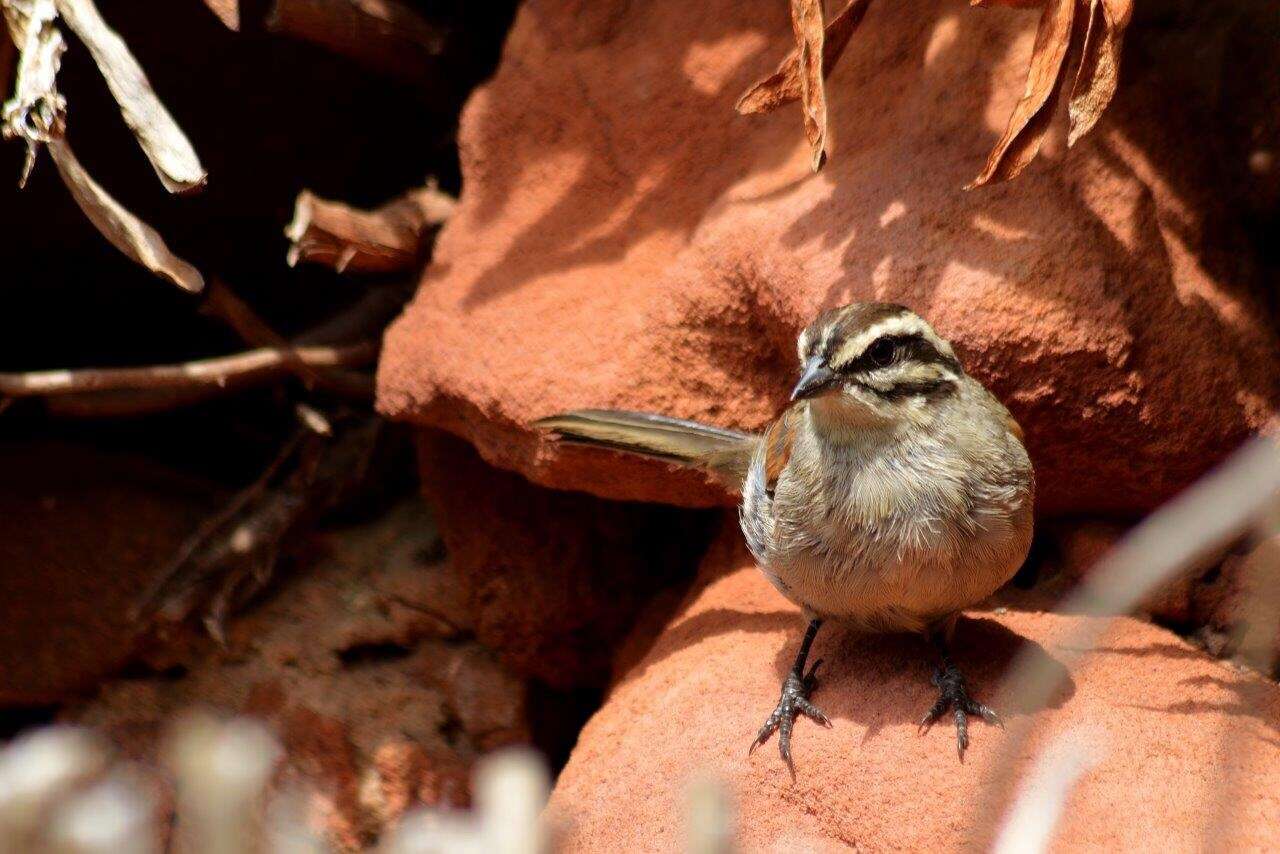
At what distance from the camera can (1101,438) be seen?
143 inches

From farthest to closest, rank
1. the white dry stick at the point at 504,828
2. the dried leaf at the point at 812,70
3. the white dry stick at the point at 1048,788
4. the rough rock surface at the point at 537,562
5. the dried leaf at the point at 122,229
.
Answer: the rough rock surface at the point at 537,562 < the dried leaf at the point at 122,229 < the dried leaf at the point at 812,70 < the white dry stick at the point at 1048,788 < the white dry stick at the point at 504,828

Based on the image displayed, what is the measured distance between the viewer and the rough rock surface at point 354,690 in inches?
188

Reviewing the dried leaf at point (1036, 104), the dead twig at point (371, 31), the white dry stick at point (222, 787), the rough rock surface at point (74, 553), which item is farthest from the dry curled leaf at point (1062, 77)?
the rough rock surface at point (74, 553)

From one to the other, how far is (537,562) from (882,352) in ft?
7.29

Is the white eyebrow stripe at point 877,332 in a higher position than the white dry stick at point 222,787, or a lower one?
higher

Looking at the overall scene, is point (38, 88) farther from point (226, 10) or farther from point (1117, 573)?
point (1117, 573)

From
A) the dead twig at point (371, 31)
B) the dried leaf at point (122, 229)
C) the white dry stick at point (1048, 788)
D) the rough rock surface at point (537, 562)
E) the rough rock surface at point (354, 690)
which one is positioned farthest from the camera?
the rough rock surface at point (537, 562)

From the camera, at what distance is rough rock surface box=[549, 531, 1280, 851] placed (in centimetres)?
297

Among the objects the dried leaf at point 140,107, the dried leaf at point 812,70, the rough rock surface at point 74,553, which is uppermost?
the dried leaf at point 812,70

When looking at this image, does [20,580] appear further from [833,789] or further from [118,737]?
[833,789]

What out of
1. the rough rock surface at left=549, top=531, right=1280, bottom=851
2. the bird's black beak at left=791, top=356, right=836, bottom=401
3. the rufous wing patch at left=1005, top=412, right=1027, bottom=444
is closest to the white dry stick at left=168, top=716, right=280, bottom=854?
the rough rock surface at left=549, top=531, right=1280, bottom=851

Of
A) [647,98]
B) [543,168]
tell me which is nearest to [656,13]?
[647,98]

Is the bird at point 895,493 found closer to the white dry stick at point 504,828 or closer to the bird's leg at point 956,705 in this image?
the bird's leg at point 956,705

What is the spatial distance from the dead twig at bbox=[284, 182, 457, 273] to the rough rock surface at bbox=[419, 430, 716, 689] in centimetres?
71
